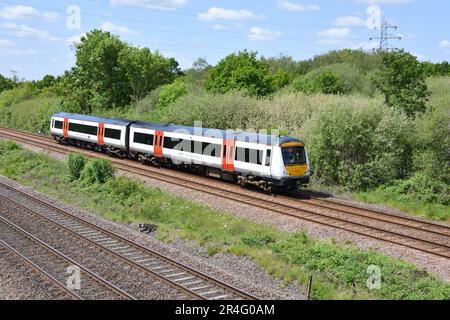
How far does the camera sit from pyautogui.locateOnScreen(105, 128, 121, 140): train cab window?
1362 inches

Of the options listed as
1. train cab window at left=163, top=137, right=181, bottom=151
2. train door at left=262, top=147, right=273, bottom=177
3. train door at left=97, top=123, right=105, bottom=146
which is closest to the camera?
train door at left=262, top=147, right=273, bottom=177

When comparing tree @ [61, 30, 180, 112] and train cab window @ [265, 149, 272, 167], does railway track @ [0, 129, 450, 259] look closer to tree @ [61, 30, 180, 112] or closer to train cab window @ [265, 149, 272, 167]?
train cab window @ [265, 149, 272, 167]

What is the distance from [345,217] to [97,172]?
12.4m

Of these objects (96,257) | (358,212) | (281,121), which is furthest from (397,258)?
(281,121)

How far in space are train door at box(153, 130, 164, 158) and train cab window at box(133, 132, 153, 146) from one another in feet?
1.90

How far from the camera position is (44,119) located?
183 ft

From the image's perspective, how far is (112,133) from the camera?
116 ft

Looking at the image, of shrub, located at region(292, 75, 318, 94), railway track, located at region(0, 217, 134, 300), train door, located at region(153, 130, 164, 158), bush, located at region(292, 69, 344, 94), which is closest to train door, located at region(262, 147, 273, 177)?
train door, located at region(153, 130, 164, 158)

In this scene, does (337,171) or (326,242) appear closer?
(326,242)

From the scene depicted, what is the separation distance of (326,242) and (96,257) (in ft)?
23.6

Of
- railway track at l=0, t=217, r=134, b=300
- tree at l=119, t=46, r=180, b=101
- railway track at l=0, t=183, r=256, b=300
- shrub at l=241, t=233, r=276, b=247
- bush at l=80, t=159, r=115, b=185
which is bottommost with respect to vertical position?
railway track at l=0, t=217, r=134, b=300

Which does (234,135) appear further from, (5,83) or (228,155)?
(5,83)
